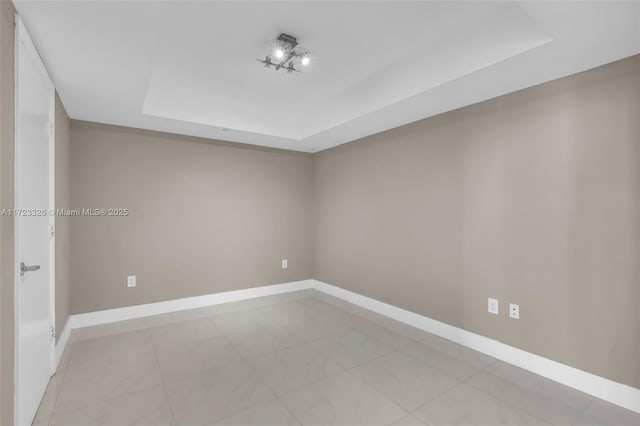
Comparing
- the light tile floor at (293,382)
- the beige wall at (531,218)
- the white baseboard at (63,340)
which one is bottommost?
the light tile floor at (293,382)

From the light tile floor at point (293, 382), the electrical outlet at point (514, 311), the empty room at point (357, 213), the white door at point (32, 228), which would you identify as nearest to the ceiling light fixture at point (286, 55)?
the empty room at point (357, 213)

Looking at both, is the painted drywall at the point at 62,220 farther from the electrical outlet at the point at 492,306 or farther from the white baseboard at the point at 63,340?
the electrical outlet at the point at 492,306

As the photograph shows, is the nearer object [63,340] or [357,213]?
[63,340]

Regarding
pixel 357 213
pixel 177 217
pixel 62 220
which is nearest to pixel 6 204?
pixel 62 220

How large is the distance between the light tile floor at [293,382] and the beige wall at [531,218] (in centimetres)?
36

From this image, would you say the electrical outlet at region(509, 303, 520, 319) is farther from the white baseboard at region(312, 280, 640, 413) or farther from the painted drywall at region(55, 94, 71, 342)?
the painted drywall at region(55, 94, 71, 342)

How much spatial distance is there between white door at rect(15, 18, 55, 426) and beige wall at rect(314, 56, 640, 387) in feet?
9.91

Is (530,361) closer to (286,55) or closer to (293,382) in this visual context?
(293,382)

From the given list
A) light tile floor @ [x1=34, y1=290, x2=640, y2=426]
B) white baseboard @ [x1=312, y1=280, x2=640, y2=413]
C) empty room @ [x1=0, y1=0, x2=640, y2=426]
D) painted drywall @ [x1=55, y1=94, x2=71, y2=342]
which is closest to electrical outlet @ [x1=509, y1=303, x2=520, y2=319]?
empty room @ [x1=0, y1=0, x2=640, y2=426]

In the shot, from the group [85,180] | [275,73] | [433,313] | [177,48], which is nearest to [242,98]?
[275,73]

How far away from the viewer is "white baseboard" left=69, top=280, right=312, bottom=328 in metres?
3.24

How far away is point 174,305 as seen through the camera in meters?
3.68

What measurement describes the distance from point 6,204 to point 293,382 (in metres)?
1.93

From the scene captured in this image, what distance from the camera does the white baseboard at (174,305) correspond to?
10.6ft
